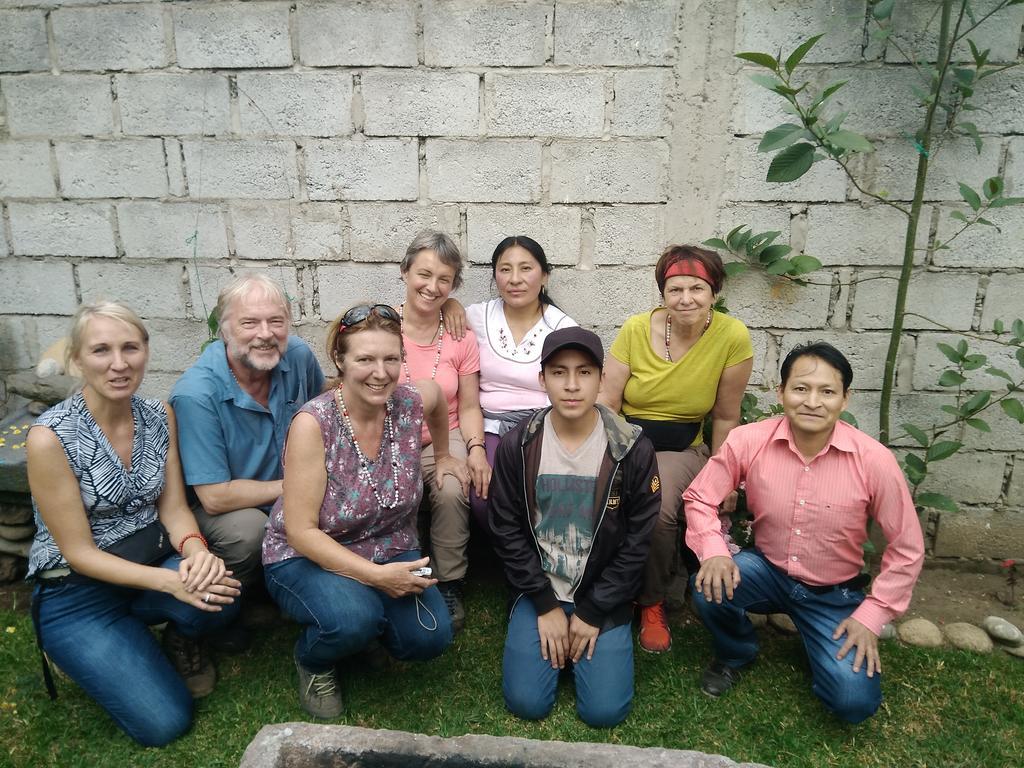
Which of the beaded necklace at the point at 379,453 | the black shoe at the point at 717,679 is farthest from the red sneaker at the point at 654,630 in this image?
the beaded necklace at the point at 379,453

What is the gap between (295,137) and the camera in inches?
138

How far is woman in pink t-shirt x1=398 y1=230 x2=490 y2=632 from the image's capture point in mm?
3033

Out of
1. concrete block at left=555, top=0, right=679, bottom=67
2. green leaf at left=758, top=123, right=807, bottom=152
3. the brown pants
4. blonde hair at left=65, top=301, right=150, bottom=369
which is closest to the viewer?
blonde hair at left=65, top=301, right=150, bottom=369

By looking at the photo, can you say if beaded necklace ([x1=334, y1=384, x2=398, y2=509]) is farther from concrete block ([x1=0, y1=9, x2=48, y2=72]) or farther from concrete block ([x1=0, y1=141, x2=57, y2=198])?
concrete block ([x1=0, y1=9, x2=48, y2=72])

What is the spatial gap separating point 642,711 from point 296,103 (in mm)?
3110

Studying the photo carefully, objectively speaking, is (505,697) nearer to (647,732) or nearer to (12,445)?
(647,732)

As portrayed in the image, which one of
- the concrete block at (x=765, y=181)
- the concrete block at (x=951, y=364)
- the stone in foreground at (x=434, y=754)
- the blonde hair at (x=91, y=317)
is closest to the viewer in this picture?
the stone in foreground at (x=434, y=754)

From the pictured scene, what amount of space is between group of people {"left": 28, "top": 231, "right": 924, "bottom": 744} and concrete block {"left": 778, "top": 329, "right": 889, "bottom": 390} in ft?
3.06

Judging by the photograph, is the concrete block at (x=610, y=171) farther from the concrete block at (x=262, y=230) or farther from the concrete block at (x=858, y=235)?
the concrete block at (x=262, y=230)

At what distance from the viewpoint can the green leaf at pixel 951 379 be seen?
319cm

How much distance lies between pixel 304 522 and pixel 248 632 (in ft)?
3.06

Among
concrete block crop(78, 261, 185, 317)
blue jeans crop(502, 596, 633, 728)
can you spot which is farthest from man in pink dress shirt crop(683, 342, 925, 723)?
concrete block crop(78, 261, 185, 317)

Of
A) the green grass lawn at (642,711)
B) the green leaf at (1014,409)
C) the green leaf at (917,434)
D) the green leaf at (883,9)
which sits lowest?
the green grass lawn at (642,711)

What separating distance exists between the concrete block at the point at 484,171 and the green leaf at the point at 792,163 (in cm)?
112
